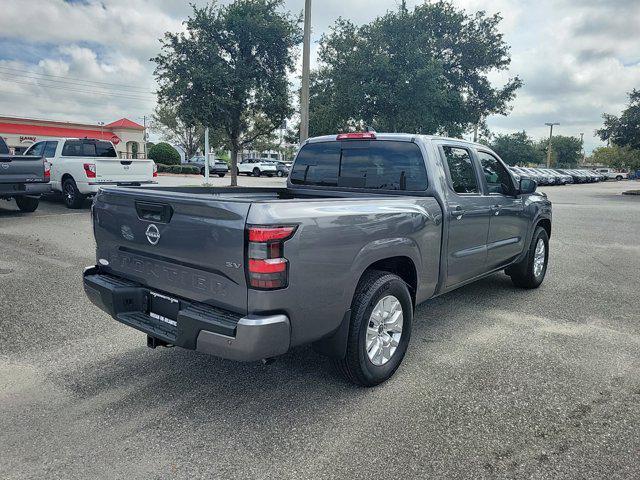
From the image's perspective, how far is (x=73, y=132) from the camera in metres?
44.9

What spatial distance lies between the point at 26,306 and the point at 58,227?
5775 mm

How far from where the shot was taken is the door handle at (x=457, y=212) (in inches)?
168

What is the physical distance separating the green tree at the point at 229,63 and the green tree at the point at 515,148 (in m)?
67.3

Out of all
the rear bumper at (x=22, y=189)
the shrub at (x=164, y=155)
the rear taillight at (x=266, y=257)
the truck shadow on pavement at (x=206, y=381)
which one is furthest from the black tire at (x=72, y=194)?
the shrub at (x=164, y=155)

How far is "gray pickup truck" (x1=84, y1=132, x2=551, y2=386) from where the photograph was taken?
105 inches

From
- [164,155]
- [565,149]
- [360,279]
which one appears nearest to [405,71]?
[360,279]

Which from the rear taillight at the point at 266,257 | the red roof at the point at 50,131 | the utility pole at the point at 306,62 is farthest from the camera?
the red roof at the point at 50,131

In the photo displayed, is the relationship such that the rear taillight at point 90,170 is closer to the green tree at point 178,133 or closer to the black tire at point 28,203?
the black tire at point 28,203

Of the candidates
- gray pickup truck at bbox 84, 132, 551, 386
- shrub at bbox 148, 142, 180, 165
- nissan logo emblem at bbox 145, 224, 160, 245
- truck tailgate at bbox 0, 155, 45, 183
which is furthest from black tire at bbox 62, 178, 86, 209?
shrub at bbox 148, 142, 180, 165

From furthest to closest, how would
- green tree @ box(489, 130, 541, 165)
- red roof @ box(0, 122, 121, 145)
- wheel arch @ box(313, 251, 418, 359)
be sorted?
1. green tree @ box(489, 130, 541, 165)
2. red roof @ box(0, 122, 121, 145)
3. wheel arch @ box(313, 251, 418, 359)

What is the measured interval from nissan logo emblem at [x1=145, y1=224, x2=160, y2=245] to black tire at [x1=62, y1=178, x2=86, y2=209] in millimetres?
10956

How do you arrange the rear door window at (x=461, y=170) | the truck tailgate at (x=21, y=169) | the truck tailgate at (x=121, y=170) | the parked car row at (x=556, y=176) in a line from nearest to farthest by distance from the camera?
the rear door window at (x=461, y=170), the truck tailgate at (x=21, y=169), the truck tailgate at (x=121, y=170), the parked car row at (x=556, y=176)

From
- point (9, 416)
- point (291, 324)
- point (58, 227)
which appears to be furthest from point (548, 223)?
point (58, 227)

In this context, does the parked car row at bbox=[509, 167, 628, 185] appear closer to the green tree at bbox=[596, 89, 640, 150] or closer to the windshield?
the green tree at bbox=[596, 89, 640, 150]
